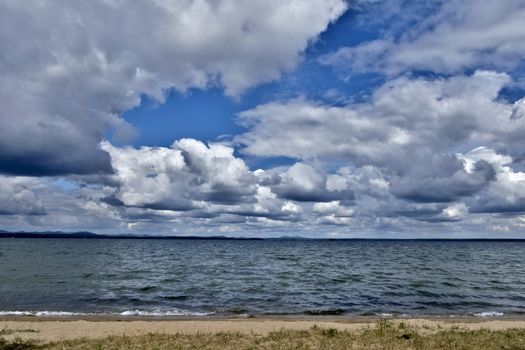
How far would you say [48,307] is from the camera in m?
31.5

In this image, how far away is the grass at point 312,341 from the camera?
16.2m

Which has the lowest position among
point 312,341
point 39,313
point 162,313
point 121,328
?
point 162,313

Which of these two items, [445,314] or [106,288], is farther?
[106,288]

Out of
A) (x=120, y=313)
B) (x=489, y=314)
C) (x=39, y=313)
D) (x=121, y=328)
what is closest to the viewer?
(x=121, y=328)

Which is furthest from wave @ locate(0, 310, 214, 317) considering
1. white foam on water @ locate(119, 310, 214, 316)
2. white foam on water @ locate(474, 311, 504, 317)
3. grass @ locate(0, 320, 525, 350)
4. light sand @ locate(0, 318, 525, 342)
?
white foam on water @ locate(474, 311, 504, 317)

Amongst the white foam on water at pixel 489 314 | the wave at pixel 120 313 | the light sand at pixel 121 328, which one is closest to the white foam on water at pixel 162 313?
the wave at pixel 120 313

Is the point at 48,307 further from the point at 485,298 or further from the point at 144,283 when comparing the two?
the point at 485,298

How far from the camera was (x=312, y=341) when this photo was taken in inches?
672

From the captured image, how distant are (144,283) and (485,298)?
31.4 m

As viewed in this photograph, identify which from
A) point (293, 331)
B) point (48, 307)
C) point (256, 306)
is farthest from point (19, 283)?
point (293, 331)

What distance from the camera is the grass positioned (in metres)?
16.2

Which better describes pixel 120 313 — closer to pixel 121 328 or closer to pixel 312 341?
pixel 121 328

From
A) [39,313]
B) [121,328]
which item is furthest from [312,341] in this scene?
[39,313]

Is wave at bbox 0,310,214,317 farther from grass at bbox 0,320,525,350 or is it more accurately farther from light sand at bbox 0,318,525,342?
grass at bbox 0,320,525,350
